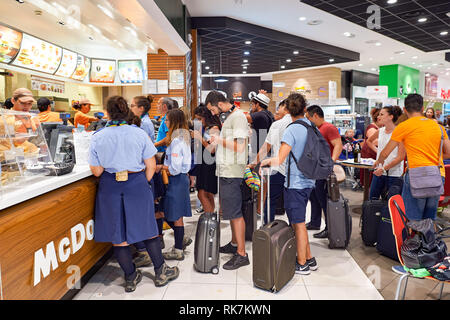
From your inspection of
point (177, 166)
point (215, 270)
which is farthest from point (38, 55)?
point (215, 270)

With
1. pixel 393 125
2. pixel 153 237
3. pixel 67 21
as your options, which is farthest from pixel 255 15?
pixel 153 237

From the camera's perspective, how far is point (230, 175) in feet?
9.88

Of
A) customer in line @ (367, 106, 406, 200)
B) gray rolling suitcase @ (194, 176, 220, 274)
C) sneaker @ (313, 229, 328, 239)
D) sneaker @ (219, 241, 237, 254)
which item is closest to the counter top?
gray rolling suitcase @ (194, 176, 220, 274)

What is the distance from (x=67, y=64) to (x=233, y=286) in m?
7.04

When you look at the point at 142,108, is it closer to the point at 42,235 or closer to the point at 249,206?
the point at 249,206

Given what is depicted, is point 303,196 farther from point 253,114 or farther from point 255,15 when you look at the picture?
point 255,15

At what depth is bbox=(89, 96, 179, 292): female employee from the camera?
2.49 metres

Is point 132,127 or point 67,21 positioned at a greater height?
point 67,21

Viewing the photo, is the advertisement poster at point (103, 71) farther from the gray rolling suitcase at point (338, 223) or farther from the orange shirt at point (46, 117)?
the gray rolling suitcase at point (338, 223)

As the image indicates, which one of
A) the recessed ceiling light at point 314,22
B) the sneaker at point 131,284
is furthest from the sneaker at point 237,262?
the recessed ceiling light at point 314,22

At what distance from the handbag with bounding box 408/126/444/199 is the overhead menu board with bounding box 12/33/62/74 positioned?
6719 millimetres

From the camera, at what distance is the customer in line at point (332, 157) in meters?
3.90

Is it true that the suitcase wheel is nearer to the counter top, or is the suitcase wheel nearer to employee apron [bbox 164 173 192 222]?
employee apron [bbox 164 173 192 222]
